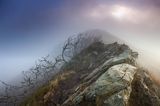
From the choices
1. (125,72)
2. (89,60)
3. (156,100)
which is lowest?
(156,100)

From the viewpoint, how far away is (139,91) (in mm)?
20469

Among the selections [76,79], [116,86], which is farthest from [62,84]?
[116,86]

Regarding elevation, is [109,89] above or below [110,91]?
above

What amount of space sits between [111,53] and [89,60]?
4087mm

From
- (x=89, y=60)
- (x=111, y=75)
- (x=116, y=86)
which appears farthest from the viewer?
(x=89, y=60)

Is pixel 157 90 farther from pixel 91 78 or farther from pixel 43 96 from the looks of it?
pixel 43 96

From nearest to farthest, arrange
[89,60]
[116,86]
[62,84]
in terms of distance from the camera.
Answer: [116,86]
[62,84]
[89,60]

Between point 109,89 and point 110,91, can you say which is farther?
point 109,89

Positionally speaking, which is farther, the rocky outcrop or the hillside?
the hillside

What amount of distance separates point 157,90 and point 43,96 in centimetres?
1209

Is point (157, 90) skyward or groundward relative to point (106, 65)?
groundward

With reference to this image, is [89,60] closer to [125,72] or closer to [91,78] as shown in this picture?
[91,78]

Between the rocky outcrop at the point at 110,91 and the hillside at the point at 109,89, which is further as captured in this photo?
the hillside at the point at 109,89

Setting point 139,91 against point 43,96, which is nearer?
point 139,91
